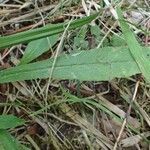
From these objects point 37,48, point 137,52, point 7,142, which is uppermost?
point 37,48

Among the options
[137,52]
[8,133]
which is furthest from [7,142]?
[137,52]

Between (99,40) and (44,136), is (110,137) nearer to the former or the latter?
(44,136)

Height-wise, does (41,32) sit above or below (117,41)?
above

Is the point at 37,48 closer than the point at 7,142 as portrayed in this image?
No

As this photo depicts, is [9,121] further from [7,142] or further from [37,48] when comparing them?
[37,48]

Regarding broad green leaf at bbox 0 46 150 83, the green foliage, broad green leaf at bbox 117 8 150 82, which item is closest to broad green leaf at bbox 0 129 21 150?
the green foliage

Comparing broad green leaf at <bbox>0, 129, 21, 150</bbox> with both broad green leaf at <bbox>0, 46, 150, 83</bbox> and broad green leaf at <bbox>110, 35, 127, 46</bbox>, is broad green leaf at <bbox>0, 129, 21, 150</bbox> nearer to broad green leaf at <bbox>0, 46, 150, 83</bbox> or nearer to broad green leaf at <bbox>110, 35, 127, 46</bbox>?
broad green leaf at <bbox>0, 46, 150, 83</bbox>

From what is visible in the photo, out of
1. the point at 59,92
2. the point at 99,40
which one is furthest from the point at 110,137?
the point at 99,40
